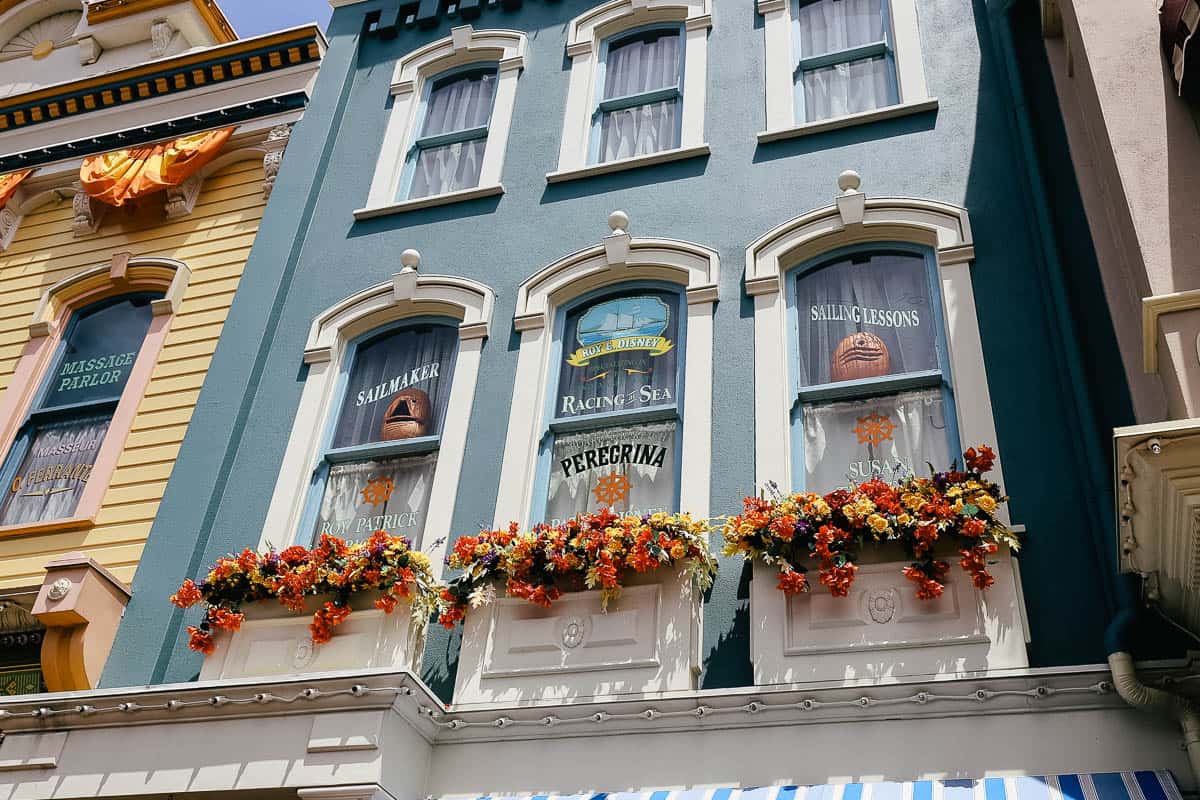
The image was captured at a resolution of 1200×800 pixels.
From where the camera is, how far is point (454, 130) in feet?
36.2

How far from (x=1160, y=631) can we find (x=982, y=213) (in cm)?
340

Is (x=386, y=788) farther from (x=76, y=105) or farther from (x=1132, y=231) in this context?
(x=76, y=105)

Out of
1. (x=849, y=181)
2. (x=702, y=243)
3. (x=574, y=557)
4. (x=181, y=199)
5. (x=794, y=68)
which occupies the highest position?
(x=794, y=68)

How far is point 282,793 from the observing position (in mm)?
6320

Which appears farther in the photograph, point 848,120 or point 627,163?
point 627,163

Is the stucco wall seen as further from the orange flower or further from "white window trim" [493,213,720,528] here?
the orange flower

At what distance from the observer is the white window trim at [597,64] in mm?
9750

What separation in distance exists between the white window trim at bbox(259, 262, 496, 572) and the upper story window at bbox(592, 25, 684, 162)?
2003mm

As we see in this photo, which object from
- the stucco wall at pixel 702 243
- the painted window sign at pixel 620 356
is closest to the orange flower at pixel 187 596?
the stucco wall at pixel 702 243

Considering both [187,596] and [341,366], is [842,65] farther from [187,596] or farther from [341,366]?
[187,596]

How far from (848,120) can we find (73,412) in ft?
23.7

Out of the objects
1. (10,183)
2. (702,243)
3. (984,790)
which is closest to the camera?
(984,790)

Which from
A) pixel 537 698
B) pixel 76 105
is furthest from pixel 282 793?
pixel 76 105

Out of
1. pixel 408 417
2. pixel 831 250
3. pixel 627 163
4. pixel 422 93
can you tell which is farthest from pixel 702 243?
pixel 422 93
